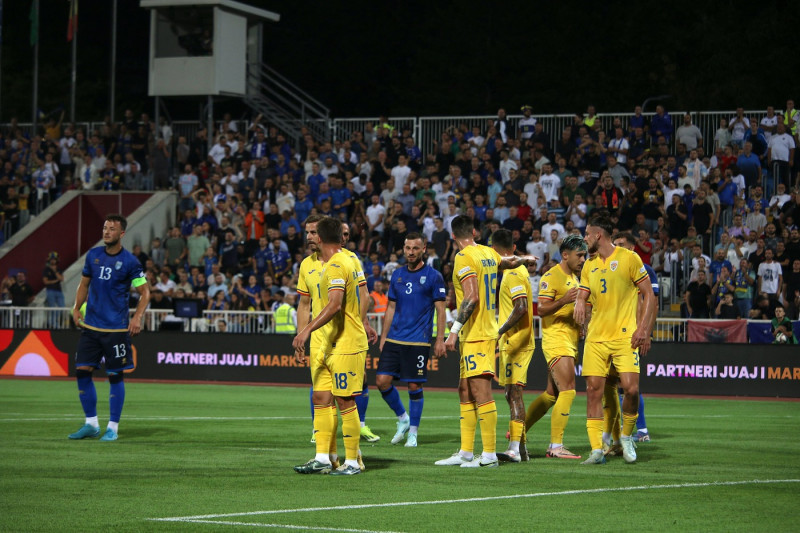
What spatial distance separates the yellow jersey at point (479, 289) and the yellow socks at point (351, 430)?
139 centimetres

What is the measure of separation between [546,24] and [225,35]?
27460mm

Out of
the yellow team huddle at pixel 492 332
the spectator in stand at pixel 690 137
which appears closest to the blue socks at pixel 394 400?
the yellow team huddle at pixel 492 332

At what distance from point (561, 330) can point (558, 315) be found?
6.6 inches

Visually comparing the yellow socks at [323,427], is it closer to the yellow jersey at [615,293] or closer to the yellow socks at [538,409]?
the yellow jersey at [615,293]

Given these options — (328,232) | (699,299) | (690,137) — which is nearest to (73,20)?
(690,137)

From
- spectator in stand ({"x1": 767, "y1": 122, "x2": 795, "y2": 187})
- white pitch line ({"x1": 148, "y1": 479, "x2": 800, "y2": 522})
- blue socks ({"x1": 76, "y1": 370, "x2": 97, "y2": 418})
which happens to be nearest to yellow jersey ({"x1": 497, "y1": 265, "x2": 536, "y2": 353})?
white pitch line ({"x1": 148, "y1": 479, "x2": 800, "y2": 522})

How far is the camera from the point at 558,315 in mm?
13328

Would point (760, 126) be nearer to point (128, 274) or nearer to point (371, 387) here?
point (371, 387)

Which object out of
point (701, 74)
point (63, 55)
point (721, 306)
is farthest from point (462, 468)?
point (63, 55)

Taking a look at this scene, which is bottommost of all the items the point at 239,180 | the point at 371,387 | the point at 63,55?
the point at 371,387

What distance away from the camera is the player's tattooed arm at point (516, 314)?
1259 cm

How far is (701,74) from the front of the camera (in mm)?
53469

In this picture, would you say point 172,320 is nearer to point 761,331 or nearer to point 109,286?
point 761,331

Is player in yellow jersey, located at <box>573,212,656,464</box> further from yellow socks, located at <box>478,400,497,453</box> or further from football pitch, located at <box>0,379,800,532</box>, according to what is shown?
yellow socks, located at <box>478,400,497,453</box>
